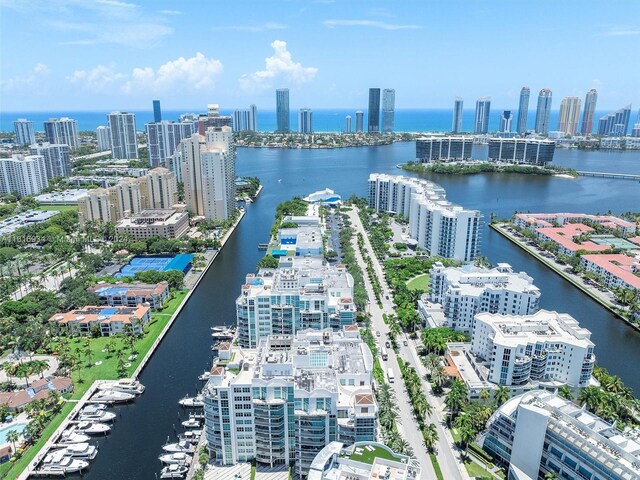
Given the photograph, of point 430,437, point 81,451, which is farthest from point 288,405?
point 81,451

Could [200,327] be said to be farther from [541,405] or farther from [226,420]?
[541,405]

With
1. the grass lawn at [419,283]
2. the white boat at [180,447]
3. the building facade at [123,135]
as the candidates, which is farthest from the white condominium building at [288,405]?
the building facade at [123,135]

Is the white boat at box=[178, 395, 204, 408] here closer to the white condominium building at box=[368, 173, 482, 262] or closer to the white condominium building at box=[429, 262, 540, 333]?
the white condominium building at box=[429, 262, 540, 333]

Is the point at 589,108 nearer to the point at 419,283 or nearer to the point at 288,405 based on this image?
the point at 419,283

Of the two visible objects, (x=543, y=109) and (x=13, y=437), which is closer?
(x=13, y=437)

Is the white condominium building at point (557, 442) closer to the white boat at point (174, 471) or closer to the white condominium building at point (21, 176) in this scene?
the white boat at point (174, 471)

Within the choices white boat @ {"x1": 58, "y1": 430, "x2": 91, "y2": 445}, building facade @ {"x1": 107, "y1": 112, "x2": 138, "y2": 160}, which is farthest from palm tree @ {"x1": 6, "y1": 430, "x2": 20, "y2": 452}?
building facade @ {"x1": 107, "y1": 112, "x2": 138, "y2": 160}

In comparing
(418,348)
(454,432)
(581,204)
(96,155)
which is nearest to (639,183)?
(581,204)
